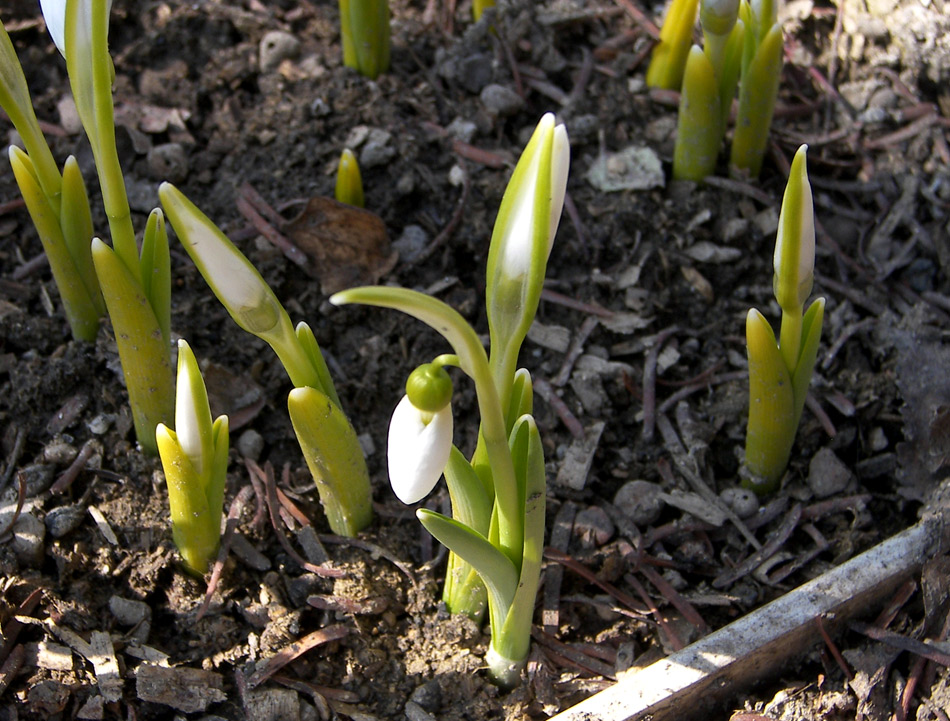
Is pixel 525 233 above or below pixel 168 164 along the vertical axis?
above

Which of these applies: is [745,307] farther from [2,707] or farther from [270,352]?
[2,707]

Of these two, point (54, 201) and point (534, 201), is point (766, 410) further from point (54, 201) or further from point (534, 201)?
point (54, 201)

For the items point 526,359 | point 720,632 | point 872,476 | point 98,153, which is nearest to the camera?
point 98,153

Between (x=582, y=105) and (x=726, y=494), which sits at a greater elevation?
(x=582, y=105)

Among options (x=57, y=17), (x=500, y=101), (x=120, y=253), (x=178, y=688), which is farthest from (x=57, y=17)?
(x=500, y=101)

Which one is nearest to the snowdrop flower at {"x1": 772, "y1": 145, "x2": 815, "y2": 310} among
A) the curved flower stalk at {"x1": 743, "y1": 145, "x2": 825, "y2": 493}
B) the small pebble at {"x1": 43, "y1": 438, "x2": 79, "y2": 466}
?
the curved flower stalk at {"x1": 743, "y1": 145, "x2": 825, "y2": 493}

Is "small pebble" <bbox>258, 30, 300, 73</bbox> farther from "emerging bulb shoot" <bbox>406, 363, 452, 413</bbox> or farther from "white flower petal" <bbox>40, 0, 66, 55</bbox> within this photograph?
"emerging bulb shoot" <bbox>406, 363, 452, 413</bbox>

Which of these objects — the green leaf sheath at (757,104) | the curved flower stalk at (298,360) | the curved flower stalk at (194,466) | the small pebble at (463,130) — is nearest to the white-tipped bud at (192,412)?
the curved flower stalk at (194,466)

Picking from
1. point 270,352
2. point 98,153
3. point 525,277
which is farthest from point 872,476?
point 98,153
